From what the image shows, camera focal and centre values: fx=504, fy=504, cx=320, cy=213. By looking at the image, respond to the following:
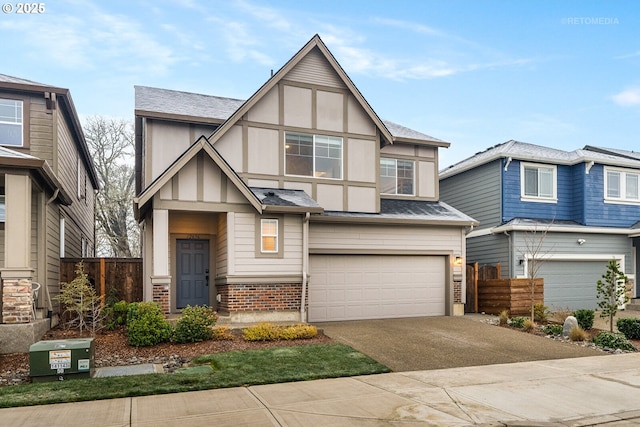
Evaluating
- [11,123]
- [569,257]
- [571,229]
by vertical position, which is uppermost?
[11,123]

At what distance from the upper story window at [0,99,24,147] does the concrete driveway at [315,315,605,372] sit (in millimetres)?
9564

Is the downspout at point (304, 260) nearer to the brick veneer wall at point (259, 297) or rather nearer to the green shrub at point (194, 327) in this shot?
the brick veneer wall at point (259, 297)

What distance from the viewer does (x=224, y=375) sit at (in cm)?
820

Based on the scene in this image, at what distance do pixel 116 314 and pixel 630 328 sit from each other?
1292 cm

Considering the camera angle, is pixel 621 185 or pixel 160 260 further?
pixel 621 185

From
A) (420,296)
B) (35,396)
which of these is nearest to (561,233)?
(420,296)

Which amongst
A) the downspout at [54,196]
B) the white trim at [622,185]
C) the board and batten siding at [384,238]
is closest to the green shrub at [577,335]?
the board and batten siding at [384,238]

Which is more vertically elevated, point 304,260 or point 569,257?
point 304,260

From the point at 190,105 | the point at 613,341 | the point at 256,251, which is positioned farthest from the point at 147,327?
the point at 613,341

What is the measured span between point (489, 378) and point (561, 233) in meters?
12.3

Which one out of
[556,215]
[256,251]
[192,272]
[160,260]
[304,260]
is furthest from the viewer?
[556,215]

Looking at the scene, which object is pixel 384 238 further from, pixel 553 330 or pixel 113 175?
pixel 113 175

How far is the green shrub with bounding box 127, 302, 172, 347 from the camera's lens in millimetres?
10406

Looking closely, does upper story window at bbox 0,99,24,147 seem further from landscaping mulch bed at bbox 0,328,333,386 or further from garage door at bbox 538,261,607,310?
garage door at bbox 538,261,607,310
